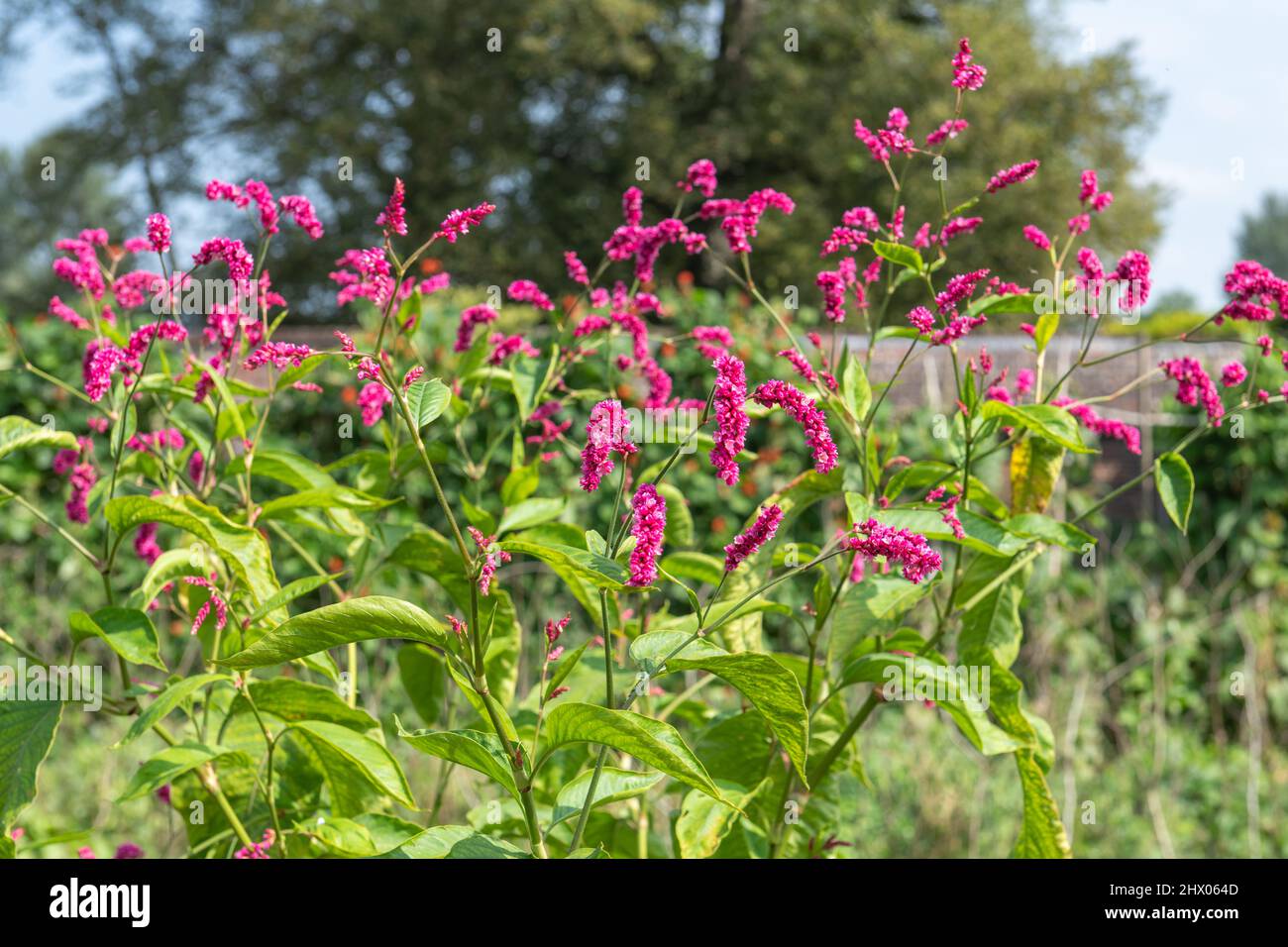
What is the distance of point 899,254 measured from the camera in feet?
4.85

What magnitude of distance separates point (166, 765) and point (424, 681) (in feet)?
1.74

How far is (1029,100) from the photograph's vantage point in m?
16.9

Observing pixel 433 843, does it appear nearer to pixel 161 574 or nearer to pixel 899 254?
pixel 161 574

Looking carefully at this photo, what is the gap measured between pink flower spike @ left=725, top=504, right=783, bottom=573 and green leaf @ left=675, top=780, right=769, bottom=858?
0.34 meters

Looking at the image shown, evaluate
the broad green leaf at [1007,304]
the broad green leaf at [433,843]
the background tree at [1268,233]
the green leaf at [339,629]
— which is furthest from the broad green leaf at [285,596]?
the background tree at [1268,233]

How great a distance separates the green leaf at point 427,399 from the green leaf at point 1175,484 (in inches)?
34.6

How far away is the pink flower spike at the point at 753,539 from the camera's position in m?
1.16

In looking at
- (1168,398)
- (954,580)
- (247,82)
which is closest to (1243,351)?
(1168,398)

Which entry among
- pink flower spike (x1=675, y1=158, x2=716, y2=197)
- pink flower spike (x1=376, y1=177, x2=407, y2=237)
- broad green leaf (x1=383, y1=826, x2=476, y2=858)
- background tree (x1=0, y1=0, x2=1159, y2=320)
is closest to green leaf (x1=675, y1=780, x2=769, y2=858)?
broad green leaf (x1=383, y1=826, x2=476, y2=858)

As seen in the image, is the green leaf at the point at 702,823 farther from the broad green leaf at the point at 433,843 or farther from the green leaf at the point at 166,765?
the green leaf at the point at 166,765

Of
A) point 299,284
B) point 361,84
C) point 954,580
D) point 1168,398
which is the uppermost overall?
point 361,84

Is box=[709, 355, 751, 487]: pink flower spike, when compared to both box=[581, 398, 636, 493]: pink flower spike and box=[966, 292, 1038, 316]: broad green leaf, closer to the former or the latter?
box=[581, 398, 636, 493]: pink flower spike
